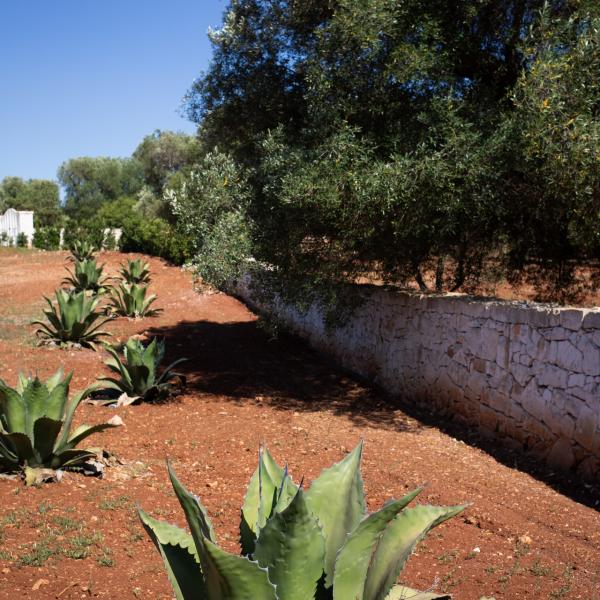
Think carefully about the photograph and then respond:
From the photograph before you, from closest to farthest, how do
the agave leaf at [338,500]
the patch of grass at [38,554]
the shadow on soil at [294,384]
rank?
the agave leaf at [338,500]
the patch of grass at [38,554]
the shadow on soil at [294,384]

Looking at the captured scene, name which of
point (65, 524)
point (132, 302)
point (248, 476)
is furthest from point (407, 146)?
point (132, 302)

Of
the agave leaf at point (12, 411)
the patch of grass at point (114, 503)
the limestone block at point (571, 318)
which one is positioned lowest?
the patch of grass at point (114, 503)

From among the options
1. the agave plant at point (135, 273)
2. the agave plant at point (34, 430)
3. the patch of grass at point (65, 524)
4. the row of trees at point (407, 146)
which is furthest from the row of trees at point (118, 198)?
the patch of grass at point (65, 524)

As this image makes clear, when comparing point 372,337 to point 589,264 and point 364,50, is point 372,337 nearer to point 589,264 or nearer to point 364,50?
point 589,264

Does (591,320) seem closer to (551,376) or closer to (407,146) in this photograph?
(551,376)

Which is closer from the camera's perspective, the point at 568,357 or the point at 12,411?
the point at 12,411

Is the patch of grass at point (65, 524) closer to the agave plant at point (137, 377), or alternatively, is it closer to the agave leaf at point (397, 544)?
the agave leaf at point (397, 544)

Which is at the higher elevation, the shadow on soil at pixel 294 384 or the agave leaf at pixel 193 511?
the agave leaf at pixel 193 511

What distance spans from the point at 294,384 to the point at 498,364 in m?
3.17

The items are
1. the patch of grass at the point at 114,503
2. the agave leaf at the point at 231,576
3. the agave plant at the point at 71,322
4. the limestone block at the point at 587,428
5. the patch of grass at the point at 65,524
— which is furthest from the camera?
the agave plant at the point at 71,322

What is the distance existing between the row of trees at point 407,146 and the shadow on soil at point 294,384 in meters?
1.32

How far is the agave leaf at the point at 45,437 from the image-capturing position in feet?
16.3

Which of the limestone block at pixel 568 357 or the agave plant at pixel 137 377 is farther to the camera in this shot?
the agave plant at pixel 137 377

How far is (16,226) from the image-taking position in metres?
34.4
